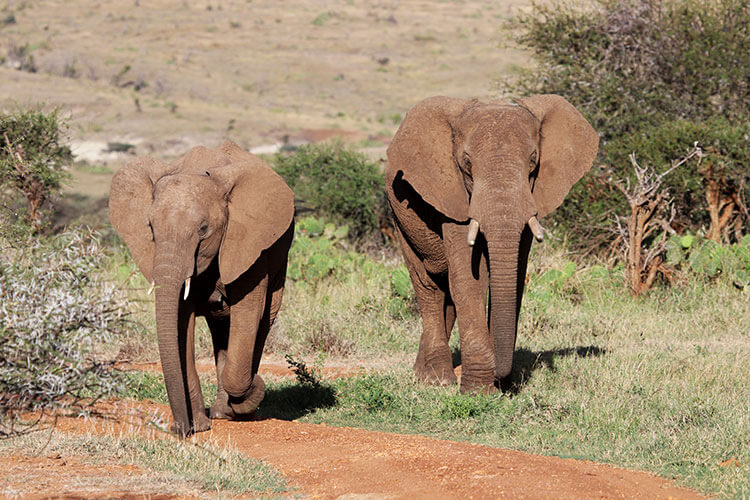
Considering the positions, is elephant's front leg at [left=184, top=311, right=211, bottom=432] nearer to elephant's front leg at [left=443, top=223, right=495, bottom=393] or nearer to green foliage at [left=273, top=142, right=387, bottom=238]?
elephant's front leg at [left=443, top=223, right=495, bottom=393]

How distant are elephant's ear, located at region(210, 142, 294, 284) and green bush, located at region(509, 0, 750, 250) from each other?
7.36 meters

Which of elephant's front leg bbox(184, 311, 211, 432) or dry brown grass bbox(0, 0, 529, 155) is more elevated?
elephant's front leg bbox(184, 311, 211, 432)

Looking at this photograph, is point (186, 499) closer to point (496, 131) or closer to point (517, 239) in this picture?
point (517, 239)

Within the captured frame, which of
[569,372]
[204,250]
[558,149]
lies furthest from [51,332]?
[569,372]

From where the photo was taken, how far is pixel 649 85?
17500 mm

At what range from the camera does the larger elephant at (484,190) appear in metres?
7.62

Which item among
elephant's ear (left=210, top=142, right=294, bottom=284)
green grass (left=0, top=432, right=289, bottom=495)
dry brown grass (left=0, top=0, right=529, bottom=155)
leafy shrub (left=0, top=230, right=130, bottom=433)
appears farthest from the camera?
dry brown grass (left=0, top=0, right=529, bottom=155)

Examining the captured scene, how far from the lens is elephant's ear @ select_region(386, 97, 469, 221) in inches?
326

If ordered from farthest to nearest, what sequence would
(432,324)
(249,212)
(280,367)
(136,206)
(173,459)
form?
1. (280,367)
2. (432,324)
3. (249,212)
4. (136,206)
5. (173,459)

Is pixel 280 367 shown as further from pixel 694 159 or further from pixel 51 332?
pixel 694 159

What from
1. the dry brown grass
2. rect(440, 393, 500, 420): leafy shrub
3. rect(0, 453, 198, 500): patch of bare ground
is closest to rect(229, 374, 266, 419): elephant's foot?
rect(440, 393, 500, 420): leafy shrub

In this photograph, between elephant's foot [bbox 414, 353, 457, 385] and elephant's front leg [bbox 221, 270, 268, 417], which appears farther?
elephant's foot [bbox 414, 353, 457, 385]

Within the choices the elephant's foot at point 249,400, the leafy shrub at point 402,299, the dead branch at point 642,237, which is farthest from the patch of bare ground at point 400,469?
the dead branch at point 642,237

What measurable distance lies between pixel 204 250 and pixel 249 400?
54.8 inches
